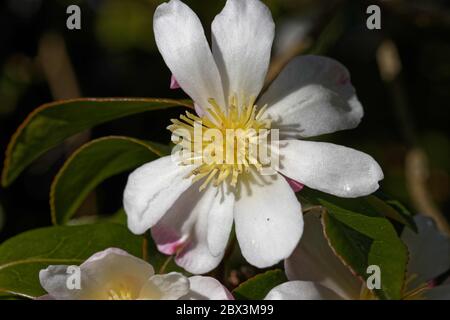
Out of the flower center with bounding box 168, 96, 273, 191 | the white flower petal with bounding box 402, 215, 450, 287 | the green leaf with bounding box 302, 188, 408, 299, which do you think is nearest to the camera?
the green leaf with bounding box 302, 188, 408, 299

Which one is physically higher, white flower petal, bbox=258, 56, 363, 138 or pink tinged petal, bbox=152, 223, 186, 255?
white flower petal, bbox=258, 56, 363, 138

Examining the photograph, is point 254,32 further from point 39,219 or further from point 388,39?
point 39,219

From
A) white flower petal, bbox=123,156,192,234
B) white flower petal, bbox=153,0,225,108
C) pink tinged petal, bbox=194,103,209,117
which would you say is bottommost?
white flower petal, bbox=123,156,192,234

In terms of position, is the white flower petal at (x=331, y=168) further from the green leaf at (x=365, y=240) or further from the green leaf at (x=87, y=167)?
the green leaf at (x=87, y=167)

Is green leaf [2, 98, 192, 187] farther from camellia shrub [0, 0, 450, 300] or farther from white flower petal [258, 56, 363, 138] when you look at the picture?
white flower petal [258, 56, 363, 138]

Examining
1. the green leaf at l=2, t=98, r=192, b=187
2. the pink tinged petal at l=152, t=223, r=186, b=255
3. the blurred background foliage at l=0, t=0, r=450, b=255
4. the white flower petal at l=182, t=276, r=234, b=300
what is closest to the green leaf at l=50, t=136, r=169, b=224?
the green leaf at l=2, t=98, r=192, b=187

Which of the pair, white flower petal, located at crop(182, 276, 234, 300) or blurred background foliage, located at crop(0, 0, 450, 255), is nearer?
white flower petal, located at crop(182, 276, 234, 300)

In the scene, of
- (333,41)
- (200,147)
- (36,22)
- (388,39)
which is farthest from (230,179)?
(36,22)
